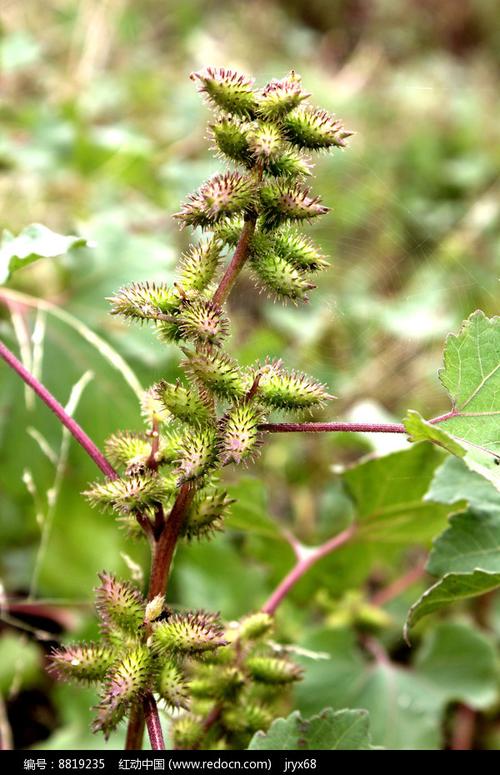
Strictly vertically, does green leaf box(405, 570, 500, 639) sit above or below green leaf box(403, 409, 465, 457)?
Result: below

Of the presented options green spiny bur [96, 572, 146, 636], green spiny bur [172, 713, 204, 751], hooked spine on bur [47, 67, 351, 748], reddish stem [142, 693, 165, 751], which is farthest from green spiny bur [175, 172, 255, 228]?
green spiny bur [172, 713, 204, 751]

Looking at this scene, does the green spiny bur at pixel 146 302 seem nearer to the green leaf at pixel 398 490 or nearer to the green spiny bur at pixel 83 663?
the green spiny bur at pixel 83 663

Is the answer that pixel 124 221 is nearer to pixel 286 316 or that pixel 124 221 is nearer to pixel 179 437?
pixel 286 316

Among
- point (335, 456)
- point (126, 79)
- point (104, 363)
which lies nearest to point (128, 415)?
point (104, 363)

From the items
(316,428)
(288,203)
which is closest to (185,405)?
(316,428)

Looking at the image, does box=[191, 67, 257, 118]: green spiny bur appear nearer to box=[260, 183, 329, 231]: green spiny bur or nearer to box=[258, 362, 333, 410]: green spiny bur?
box=[260, 183, 329, 231]: green spiny bur

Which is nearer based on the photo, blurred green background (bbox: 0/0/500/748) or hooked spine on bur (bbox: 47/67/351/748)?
hooked spine on bur (bbox: 47/67/351/748)
